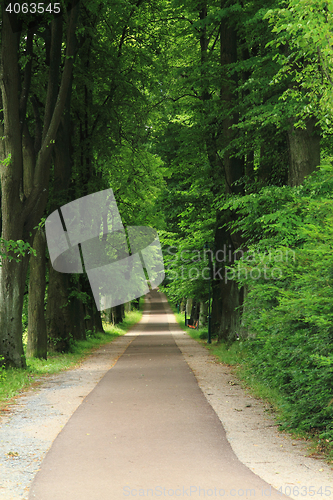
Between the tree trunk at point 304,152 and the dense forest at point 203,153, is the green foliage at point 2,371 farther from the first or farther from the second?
the tree trunk at point 304,152

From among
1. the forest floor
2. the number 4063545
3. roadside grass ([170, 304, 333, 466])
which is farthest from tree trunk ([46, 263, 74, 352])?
the number 4063545

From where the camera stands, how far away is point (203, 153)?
835 inches

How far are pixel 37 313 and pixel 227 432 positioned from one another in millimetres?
10126

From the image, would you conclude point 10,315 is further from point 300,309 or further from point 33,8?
point 300,309

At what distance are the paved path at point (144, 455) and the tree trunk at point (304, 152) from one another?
17.8ft

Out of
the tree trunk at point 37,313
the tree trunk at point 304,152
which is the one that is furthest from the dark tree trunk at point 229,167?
the tree trunk at point 37,313

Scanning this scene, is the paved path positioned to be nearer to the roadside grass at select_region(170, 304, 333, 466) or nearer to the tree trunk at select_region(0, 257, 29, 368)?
the roadside grass at select_region(170, 304, 333, 466)

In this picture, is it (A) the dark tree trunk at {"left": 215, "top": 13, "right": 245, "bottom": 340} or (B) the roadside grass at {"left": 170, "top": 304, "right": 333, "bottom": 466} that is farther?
(A) the dark tree trunk at {"left": 215, "top": 13, "right": 245, "bottom": 340}

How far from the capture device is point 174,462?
19.2ft

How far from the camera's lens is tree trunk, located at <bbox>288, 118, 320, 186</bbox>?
12.1m

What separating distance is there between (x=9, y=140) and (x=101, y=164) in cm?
799

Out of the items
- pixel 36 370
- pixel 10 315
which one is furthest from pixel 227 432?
pixel 36 370

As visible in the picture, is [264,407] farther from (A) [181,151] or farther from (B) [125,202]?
(B) [125,202]

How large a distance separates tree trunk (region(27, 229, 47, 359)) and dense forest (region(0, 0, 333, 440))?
4 centimetres
